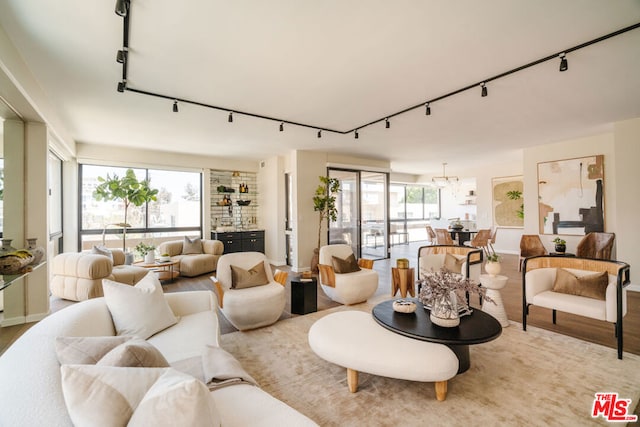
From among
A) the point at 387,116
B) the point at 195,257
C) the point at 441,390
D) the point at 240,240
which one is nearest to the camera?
the point at 441,390

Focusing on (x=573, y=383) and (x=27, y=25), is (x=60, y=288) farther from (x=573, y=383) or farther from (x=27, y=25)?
(x=573, y=383)

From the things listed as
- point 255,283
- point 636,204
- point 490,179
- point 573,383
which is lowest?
point 573,383

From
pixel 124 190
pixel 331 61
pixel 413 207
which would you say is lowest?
pixel 413 207

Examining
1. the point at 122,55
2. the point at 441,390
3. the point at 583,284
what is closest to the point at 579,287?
the point at 583,284

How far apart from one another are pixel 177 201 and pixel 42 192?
3.39m

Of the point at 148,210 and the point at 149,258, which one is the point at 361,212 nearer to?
the point at 149,258

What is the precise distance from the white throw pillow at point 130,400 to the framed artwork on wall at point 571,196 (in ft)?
24.1

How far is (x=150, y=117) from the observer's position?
4195 millimetres

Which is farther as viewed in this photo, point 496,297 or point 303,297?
point 303,297

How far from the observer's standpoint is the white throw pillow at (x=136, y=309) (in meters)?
1.98

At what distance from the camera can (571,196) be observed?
575 cm

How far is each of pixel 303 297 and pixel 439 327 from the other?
1875 millimetres

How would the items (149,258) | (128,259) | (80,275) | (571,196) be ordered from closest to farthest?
(80,275)
(149,258)
(128,259)
(571,196)

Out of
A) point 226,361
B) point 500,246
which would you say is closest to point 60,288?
point 226,361
